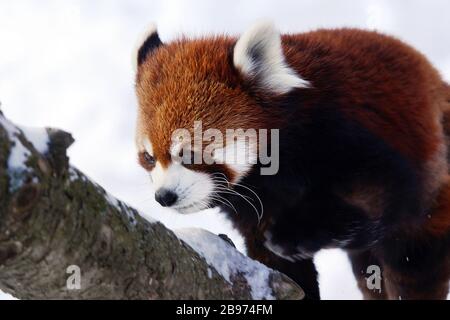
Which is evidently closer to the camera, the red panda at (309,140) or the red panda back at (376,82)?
the red panda at (309,140)

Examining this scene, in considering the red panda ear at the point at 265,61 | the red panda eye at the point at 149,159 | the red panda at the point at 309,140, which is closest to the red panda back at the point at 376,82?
the red panda at the point at 309,140

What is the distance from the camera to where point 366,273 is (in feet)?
12.1

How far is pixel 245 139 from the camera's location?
2.55 meters

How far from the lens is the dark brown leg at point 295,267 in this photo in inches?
124

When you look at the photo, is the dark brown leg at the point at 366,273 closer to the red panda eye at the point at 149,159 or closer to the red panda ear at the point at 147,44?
the red panda eye at the point at 149,159

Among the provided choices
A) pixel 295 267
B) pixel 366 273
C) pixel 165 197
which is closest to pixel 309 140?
pixel 165 197

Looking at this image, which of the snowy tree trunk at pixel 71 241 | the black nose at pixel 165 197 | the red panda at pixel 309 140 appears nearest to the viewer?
the snowy tree trunk at pixel 71 241

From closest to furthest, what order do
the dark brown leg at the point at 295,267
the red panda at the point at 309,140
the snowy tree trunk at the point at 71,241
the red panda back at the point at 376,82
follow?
the snowy tree trunk at the point at 71,241 < the red panda at the point at 309,140 < the red panda back at the point at 376,82 < the dark brown leg at the point at 295,267

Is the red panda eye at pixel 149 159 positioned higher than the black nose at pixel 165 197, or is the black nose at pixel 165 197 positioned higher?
the red panda eye at pixel 149 159

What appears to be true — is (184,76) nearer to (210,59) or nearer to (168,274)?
(210,59)

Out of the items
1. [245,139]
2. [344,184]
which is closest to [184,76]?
[245,139]

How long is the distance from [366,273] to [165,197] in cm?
181
